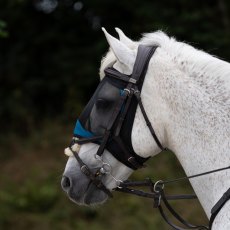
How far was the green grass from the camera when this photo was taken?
962 cm

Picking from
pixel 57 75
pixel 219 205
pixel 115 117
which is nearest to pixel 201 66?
pixel 115 117

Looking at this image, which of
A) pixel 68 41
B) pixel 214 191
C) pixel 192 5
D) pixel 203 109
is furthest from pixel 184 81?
pixel 68 41

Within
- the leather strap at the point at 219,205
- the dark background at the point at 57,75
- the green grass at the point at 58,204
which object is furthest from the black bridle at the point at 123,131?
the dark background at the point at 57,75

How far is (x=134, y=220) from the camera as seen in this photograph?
9.67m

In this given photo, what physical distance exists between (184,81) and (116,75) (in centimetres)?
47

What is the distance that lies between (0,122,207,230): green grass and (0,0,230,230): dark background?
0.02 m

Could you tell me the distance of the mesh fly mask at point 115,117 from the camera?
11.3 feet

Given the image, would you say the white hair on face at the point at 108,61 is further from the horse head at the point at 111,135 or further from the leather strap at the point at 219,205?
the leather strap at the point at 219,205

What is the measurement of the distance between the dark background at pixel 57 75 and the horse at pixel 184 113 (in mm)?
6517

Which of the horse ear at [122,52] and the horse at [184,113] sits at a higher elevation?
the horse ear at [122,52]

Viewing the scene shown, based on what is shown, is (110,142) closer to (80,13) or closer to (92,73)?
(92,73)

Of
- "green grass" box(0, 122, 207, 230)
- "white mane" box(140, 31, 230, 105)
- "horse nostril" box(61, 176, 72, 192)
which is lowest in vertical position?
"green grass" box(0, 122, 207, 230)

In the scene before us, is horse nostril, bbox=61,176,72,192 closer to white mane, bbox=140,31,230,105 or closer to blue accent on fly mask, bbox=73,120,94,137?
blue accent on fly mask, bbox=73,120,94,137

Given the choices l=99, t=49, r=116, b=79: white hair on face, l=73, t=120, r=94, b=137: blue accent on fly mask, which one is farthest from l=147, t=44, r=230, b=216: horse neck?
→ l=73, t=120, r=94, b=137: blue accent on fly mask
